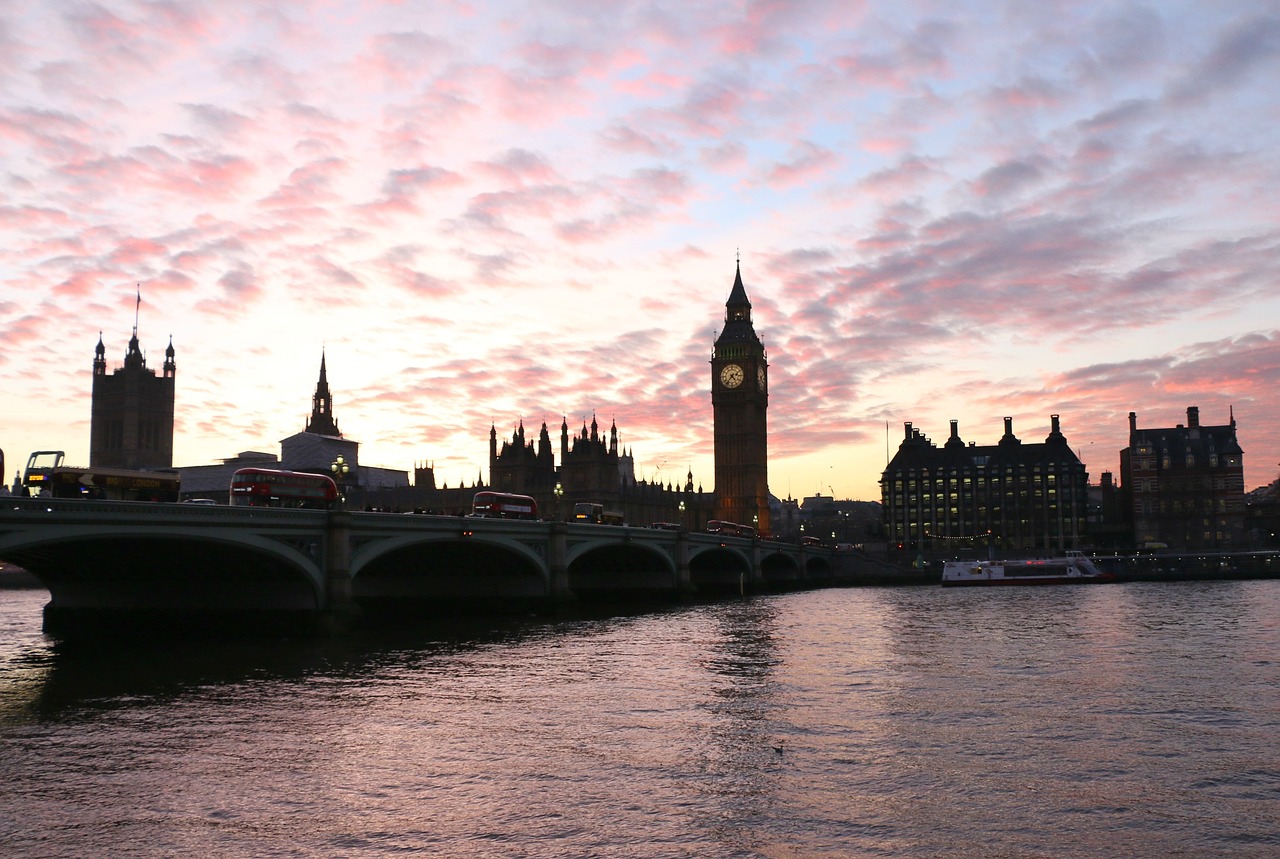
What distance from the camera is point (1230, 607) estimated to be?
75500mm

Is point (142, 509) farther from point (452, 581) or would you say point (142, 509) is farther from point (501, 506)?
point (501, 506)

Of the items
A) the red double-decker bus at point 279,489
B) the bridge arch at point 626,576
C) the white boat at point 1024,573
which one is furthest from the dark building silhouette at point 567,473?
the red double-decker bus at point 279,489

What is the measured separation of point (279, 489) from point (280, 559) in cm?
1064

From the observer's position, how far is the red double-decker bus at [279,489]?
54.0 meters

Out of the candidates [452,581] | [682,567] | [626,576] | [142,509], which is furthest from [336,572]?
[682,567]

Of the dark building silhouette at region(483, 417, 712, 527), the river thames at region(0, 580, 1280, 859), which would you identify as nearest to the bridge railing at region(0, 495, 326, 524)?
the river thames at region(0, 580, 1280, 859)

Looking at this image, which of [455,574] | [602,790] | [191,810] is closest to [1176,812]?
[602,790]

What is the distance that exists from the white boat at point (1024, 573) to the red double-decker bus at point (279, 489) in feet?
313

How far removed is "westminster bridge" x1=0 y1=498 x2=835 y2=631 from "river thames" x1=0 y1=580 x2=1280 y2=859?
12.6ft

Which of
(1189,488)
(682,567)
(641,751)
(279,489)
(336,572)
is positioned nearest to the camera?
(641,751)

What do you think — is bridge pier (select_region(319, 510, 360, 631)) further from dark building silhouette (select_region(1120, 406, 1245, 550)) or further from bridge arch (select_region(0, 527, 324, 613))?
dark building silhouette (select_region(1120, 406, 1245, 550))

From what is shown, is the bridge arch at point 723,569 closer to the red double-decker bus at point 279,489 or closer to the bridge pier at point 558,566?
the bridge pier at point 558,566

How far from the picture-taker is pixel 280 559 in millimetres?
45625

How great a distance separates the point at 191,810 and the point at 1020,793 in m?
14.8
